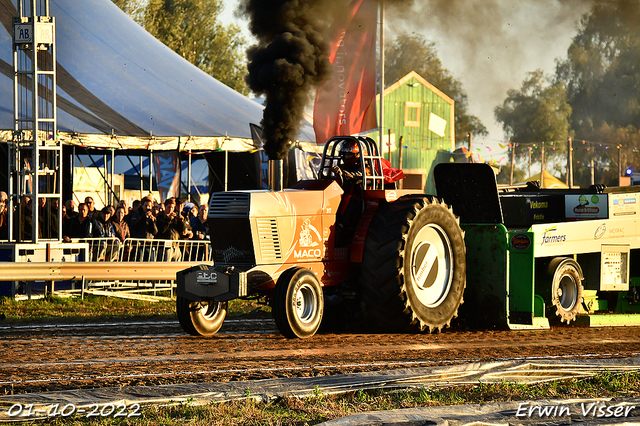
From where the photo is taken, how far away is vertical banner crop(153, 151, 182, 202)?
68.6ft

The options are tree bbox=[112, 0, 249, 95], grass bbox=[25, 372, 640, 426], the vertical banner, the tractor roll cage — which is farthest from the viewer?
tree bbox=[112, 0, 249, 95]

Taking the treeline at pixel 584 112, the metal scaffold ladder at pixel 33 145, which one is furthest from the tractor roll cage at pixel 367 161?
the treeline at pixel 584 112

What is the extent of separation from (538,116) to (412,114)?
38334mm

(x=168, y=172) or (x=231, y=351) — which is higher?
(x=168, y=172)

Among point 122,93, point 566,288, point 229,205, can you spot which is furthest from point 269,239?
point 122,93

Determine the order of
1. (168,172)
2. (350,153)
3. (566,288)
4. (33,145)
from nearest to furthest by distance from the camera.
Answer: (350,153)
(566,288)
(33,145)
(168,172)

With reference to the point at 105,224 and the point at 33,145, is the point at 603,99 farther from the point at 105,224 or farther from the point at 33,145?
the point at 33,145

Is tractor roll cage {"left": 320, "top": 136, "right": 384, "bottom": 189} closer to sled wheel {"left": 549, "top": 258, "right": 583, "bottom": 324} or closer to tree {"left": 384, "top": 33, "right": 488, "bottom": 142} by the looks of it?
sled wheel {"left": 549, "top": 258, "right": 583, "bottom": 324}

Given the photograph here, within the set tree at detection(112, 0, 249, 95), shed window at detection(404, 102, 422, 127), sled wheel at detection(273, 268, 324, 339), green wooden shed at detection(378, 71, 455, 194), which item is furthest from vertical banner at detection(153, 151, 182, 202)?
tree at detection(112, 0, 249, 95)

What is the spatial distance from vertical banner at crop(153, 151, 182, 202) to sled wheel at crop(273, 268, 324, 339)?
43.2ft

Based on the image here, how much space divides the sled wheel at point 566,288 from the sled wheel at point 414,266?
4.51 ft

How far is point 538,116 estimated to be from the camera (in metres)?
75.2

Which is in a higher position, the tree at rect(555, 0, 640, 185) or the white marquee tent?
the tree at rect(555, 0, 640, 185)

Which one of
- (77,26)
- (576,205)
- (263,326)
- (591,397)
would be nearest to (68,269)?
(263,326)
